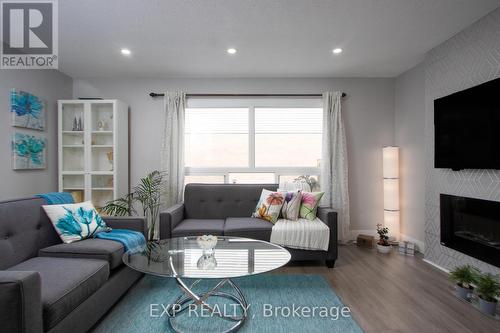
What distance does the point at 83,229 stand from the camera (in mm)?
2115

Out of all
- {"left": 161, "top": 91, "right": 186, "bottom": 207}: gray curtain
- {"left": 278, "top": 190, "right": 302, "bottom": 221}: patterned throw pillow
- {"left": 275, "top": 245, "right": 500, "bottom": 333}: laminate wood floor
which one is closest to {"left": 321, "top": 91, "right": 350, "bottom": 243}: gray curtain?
{"left": 275, "top": 245, "right": 500, "bottom": 333}: laminate wood floor

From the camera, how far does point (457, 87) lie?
99.2 inches

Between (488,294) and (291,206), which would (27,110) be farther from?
(488,294)

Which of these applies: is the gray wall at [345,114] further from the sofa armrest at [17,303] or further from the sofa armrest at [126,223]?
the sofa armrest at [17,303]

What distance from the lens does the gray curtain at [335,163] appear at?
142 inches

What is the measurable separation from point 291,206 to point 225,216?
91 centimetres

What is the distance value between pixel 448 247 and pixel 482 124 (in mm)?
1291

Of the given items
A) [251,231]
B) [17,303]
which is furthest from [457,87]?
[17,303]

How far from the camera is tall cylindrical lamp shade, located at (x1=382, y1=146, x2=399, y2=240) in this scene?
350 cm

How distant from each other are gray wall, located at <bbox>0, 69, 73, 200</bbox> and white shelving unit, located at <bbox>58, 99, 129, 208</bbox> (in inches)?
5.0

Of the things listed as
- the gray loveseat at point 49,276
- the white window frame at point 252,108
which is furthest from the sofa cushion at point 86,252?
the white window frame at point 252,108

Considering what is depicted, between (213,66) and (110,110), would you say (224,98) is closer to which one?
(213,66)

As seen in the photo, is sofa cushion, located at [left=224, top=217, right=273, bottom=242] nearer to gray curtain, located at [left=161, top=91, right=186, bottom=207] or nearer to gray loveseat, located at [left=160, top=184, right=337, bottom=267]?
gray loveseat, located at [left=160, top=184, right=337, bottom=267]

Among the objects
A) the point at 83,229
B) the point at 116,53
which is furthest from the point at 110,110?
the point at 83,229
